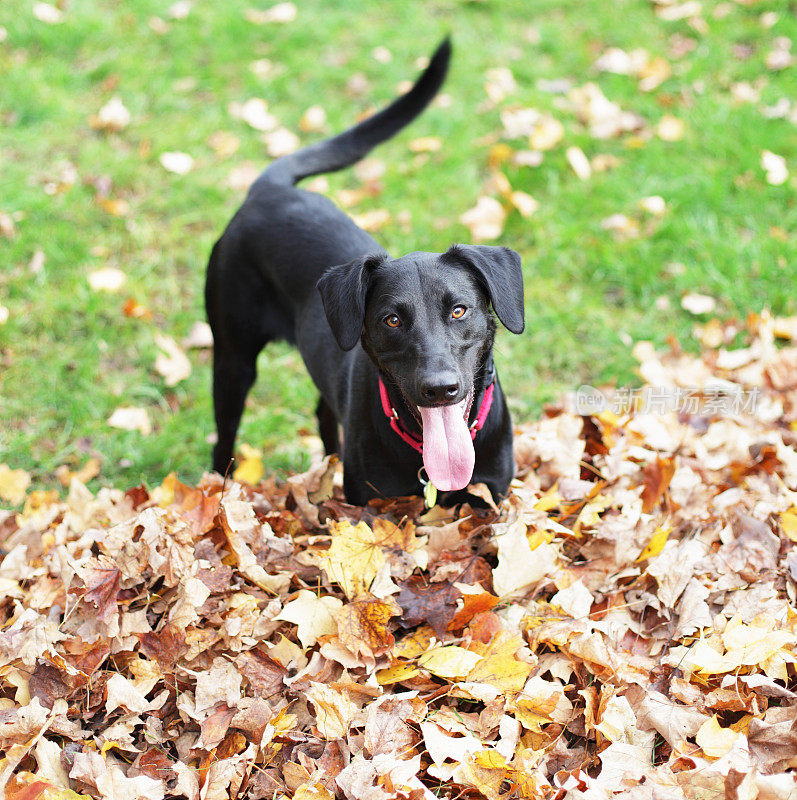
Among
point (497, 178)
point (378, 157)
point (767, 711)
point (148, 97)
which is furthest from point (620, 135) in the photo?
point (767, 711)

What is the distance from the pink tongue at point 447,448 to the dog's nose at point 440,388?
0.45 feet

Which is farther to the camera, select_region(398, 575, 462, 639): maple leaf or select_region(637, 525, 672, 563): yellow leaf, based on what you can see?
select_region(637, 525, 672, 563): yellow leaf

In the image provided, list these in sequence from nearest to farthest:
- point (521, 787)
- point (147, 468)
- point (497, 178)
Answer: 1. point (521, 787)
2. point (147, 468)
3. point (497, 178)

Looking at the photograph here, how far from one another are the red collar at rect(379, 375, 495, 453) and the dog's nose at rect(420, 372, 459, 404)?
32 centimetres

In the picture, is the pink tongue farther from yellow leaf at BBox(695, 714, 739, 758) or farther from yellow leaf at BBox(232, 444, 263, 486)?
yellow leaf at BBox(232, 444, 263, 486)

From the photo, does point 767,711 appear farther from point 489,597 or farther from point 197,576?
point 197,576

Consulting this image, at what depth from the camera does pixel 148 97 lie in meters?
5.91

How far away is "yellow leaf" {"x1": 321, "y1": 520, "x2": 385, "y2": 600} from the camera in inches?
94.4

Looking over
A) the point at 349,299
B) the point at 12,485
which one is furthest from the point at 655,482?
the point at 12,485

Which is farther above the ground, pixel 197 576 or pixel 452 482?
pixel 452 482

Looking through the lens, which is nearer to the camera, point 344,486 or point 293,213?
point 344,486

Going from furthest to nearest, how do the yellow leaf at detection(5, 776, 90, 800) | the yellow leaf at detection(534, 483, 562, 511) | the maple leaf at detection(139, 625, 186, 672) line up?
the yellow leaf at detection(534, 483, 562, 511), the maple leaf at detection(139, 625, 186, 672), the yellow leaf at detection(5, 776, 90, 800)

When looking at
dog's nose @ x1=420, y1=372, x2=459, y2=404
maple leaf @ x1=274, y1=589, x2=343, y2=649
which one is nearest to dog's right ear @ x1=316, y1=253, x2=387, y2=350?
dog's nose @ x1=420, y1=372, x2=459, y2=404

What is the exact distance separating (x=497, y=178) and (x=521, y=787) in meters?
3.77
